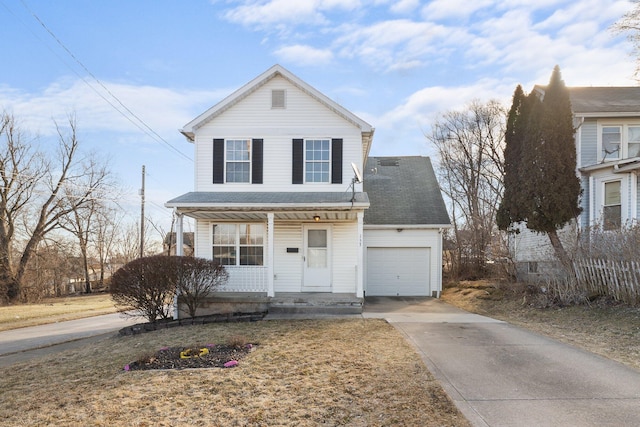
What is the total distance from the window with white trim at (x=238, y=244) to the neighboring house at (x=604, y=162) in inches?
337

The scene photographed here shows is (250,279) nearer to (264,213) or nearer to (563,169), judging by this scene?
(264,213)

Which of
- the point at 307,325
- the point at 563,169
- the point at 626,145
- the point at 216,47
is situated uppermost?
the point at 216,47

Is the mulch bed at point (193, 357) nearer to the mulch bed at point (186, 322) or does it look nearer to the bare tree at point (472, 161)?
the mulch bed at point (186, 322)

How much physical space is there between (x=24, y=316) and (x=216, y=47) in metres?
13.6

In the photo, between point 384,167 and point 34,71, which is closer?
point 34,71

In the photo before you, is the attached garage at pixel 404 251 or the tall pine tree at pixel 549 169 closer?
the tall pine tree at pixel 549 169

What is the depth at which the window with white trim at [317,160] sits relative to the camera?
45.7 ft

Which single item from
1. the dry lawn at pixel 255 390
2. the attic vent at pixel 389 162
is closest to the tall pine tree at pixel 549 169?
the dry lawn at pixel 255 390

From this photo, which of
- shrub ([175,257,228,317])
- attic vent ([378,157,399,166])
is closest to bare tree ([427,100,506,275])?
attic vent ([378,157,399,166])

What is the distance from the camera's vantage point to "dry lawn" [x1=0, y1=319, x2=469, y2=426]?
4504 mm

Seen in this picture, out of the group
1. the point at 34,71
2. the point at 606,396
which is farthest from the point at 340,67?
the point at 606,396

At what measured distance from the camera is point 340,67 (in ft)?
45.6

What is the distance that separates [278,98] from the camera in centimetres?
1407

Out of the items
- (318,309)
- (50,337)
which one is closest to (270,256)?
(318,309)
